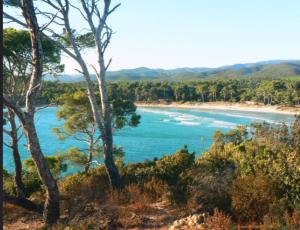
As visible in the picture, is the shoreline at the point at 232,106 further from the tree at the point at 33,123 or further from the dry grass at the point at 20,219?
the tree at the point at 33,123

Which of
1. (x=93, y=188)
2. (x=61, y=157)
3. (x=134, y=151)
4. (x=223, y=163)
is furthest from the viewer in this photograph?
(x=134, y=151)

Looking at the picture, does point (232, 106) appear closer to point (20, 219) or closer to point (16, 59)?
point (16, 59)

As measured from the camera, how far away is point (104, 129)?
9.19 m

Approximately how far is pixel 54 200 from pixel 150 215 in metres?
1.68

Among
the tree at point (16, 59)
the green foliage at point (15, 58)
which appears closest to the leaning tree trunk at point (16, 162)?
the tree at point (16, 59)

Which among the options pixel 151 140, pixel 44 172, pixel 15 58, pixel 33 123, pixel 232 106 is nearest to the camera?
pixel 33 123

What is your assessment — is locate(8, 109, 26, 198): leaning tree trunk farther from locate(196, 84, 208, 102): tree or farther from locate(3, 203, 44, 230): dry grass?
locate(196, 84, 208, 102): tree

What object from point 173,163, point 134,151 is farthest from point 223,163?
point 134,151

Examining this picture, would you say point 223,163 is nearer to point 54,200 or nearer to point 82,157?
point 54,200

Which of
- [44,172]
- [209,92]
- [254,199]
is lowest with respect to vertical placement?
[209,92]

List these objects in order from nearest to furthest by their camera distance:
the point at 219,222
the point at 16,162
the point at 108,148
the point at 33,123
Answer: the point at 219,222
the point at 33,123
the point at 16,162
the point at 108,148

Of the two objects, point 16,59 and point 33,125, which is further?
point 16,59

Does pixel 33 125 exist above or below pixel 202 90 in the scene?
above

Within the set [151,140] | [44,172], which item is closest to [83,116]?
[44,172]
